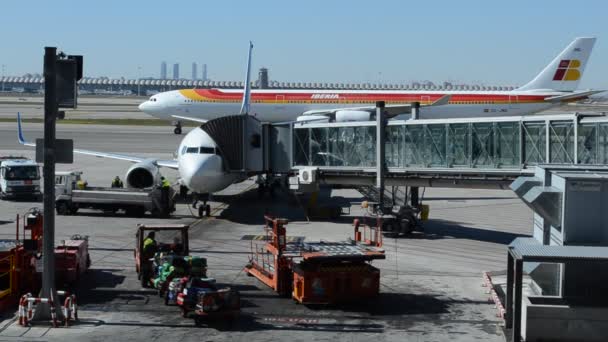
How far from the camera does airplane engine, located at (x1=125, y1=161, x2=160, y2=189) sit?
43844 mm

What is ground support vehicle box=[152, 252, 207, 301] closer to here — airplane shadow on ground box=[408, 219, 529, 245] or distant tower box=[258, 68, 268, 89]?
airplane shadow on ground box=[408, 219, 529, 245]

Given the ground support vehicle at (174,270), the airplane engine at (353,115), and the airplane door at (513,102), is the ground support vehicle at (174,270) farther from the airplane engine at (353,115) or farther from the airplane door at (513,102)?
the airplane door at (513,102)

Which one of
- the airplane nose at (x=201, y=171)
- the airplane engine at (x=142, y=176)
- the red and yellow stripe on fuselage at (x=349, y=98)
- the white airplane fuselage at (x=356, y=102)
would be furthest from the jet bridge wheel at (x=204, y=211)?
the red and yellow stripe on fuselage at (x=349, y=98)

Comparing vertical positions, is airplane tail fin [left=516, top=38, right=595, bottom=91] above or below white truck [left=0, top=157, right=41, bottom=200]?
above

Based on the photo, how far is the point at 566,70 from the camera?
80.9m

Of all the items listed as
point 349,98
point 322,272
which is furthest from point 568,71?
point 322,272

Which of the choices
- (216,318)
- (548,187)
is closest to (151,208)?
(216,318)

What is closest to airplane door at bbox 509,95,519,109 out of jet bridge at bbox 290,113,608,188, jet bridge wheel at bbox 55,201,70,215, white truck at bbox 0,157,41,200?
jet bridge at bbox 290,113,608,188

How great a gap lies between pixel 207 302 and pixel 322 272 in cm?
345

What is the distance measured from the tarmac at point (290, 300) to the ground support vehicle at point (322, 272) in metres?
0.34

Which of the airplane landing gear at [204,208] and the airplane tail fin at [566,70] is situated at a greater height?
the airplane tail fin at [566,70]

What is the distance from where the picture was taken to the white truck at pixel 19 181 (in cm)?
4516

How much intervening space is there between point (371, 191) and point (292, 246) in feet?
59.0

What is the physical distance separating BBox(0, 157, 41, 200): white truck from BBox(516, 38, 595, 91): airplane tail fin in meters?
51.1
